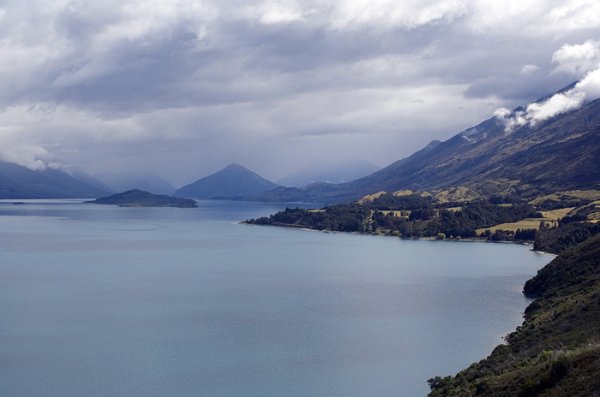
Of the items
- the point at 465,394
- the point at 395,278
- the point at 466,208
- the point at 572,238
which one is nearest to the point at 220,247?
the point at 395,278

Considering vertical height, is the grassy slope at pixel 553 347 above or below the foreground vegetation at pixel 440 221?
below

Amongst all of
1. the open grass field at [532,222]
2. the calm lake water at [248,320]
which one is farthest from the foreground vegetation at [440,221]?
the calm lake water at [248,320]

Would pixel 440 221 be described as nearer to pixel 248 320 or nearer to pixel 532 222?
pixel 532 222

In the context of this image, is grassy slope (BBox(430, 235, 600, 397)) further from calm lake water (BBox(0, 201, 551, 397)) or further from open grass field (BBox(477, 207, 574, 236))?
open grass field (BBox(477, 207, 574, 236))

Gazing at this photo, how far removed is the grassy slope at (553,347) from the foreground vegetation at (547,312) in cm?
4

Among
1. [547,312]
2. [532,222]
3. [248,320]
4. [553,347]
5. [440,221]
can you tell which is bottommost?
[248,320]

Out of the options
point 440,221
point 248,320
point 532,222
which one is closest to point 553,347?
point 248,320

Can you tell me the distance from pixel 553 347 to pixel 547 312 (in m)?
16.5

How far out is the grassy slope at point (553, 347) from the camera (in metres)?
29.0

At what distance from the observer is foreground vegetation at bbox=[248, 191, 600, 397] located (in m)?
29.5

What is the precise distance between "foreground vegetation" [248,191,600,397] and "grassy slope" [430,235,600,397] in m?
0.04

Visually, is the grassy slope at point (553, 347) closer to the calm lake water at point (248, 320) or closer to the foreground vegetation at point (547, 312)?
the foreground vegetation at point (547, 312)

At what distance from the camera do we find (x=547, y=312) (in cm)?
5681

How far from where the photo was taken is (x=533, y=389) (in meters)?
29.3
